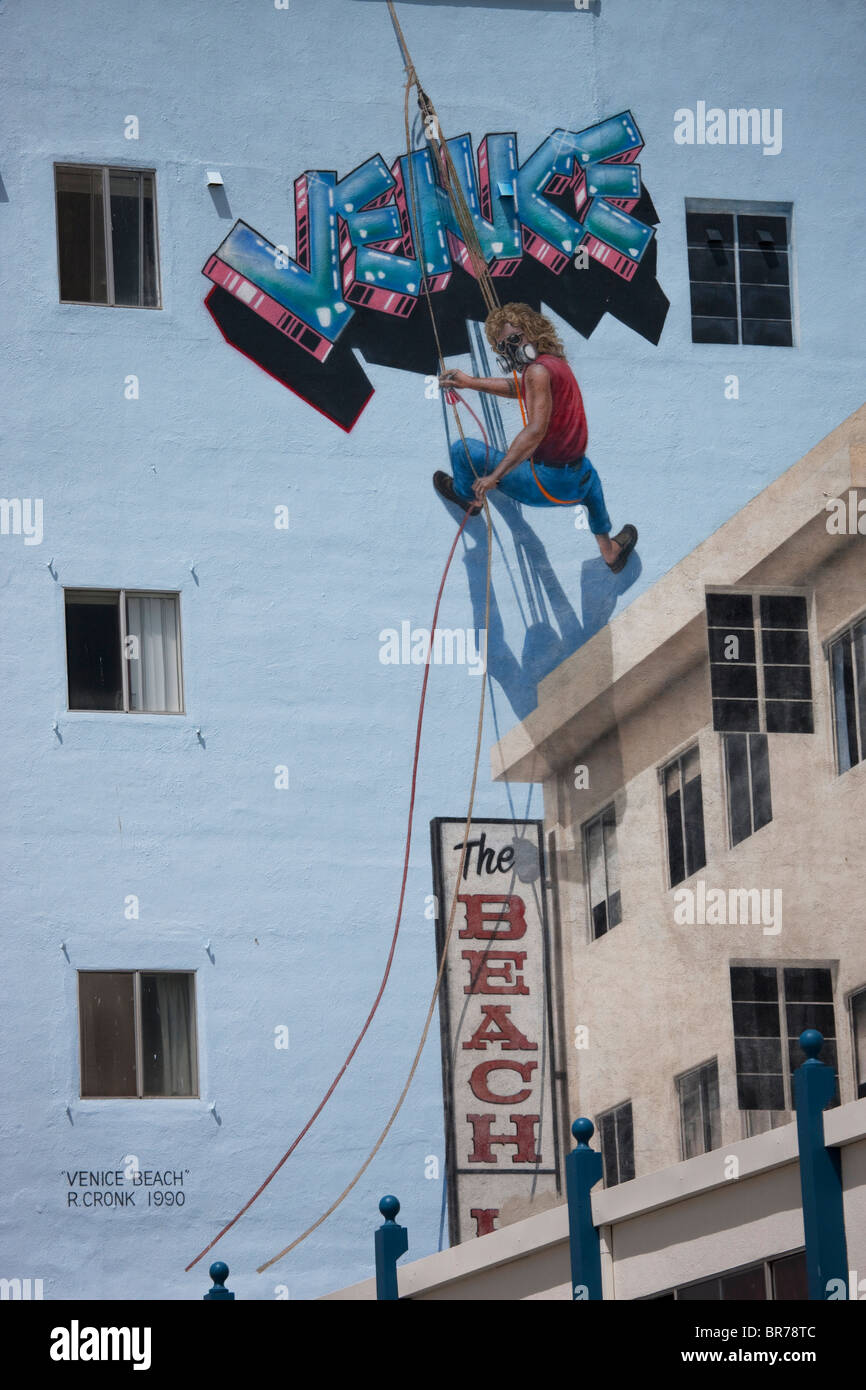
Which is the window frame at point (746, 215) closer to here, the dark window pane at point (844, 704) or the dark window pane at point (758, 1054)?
the dark window pane at point (844, 704)

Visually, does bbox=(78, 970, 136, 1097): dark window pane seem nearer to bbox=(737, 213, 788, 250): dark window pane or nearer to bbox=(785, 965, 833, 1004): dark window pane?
bbox=(785, 965, 833, 1004): dark window pane

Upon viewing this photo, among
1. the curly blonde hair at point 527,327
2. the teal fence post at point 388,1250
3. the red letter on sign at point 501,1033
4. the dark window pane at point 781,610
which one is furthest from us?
the curly blonde hair at point 527,327

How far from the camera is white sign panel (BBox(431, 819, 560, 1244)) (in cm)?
1859

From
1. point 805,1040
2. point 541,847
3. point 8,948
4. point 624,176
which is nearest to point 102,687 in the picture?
point 8,948

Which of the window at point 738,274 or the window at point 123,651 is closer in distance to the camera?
the window at point 123,651

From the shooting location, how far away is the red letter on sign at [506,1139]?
1869 centimetres

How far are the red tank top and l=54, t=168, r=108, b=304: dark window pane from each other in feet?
12.4

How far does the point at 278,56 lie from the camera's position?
798 inches

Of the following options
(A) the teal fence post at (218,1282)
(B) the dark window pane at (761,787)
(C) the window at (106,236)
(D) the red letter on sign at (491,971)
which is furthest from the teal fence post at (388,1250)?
(C) the window at (106,236)

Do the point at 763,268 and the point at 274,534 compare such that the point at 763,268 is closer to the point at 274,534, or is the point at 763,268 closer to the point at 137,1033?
the point at 274,534

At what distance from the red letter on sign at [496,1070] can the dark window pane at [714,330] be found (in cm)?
642

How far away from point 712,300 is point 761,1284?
988 cm

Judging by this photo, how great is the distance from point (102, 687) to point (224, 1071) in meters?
3.20

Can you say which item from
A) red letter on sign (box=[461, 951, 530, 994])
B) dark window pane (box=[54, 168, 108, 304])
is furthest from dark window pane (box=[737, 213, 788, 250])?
red letter on sign (box=[461, 951, 530, 994])
